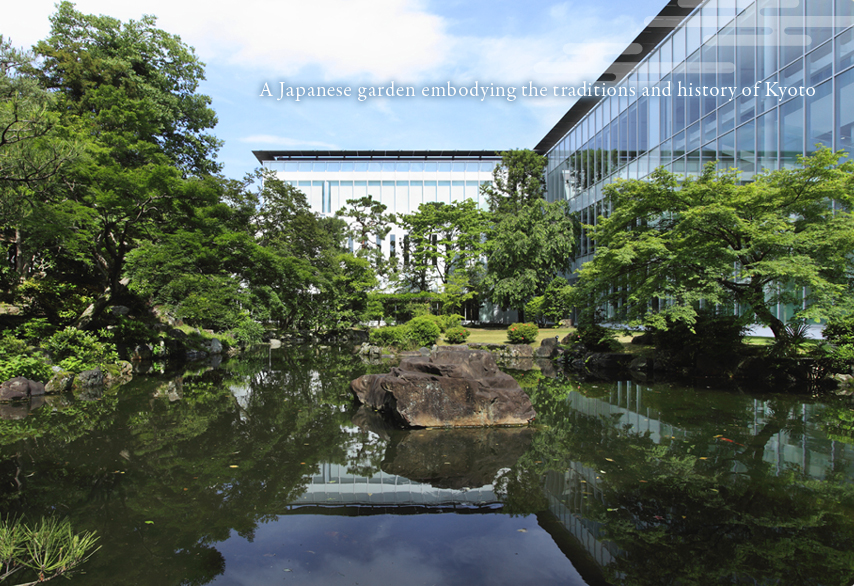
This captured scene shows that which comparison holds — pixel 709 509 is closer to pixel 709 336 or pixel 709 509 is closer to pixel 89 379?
pixel 709 336

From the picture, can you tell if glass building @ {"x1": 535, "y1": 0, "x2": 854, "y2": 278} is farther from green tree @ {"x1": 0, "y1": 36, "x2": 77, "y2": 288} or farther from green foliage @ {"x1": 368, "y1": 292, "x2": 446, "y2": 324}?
green tree @ {"x1": 0, "y1": 36, "x2": 77, "y2": 288}

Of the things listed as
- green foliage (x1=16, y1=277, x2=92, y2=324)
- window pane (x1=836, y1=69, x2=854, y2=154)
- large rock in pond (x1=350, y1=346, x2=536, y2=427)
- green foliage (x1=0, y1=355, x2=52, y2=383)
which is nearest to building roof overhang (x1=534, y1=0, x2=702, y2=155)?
window pane (x1=836, y1=69, x2=854, y2=154)

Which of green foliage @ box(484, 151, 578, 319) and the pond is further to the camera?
green foliage @ box(484, 151, 578, 319)

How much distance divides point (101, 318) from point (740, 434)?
16.6 metres

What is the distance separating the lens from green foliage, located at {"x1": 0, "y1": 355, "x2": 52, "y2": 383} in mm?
9883

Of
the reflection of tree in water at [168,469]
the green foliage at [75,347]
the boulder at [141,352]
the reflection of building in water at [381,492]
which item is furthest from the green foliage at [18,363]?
the reflection of building in water at [381,492]

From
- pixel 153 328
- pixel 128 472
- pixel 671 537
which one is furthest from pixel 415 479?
pixel 153 328

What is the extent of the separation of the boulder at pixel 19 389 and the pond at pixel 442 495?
1.63 metres

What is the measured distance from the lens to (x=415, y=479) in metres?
5.29

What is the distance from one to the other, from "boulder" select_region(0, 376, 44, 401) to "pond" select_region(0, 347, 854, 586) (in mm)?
1628

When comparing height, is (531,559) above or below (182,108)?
below

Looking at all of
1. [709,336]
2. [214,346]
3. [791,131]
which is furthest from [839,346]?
[214,346]

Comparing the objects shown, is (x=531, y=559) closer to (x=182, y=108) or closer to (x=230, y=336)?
(x=230, y=336)

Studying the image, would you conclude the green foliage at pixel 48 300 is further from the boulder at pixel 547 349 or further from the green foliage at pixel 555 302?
the green foliage at pixel 555 302
